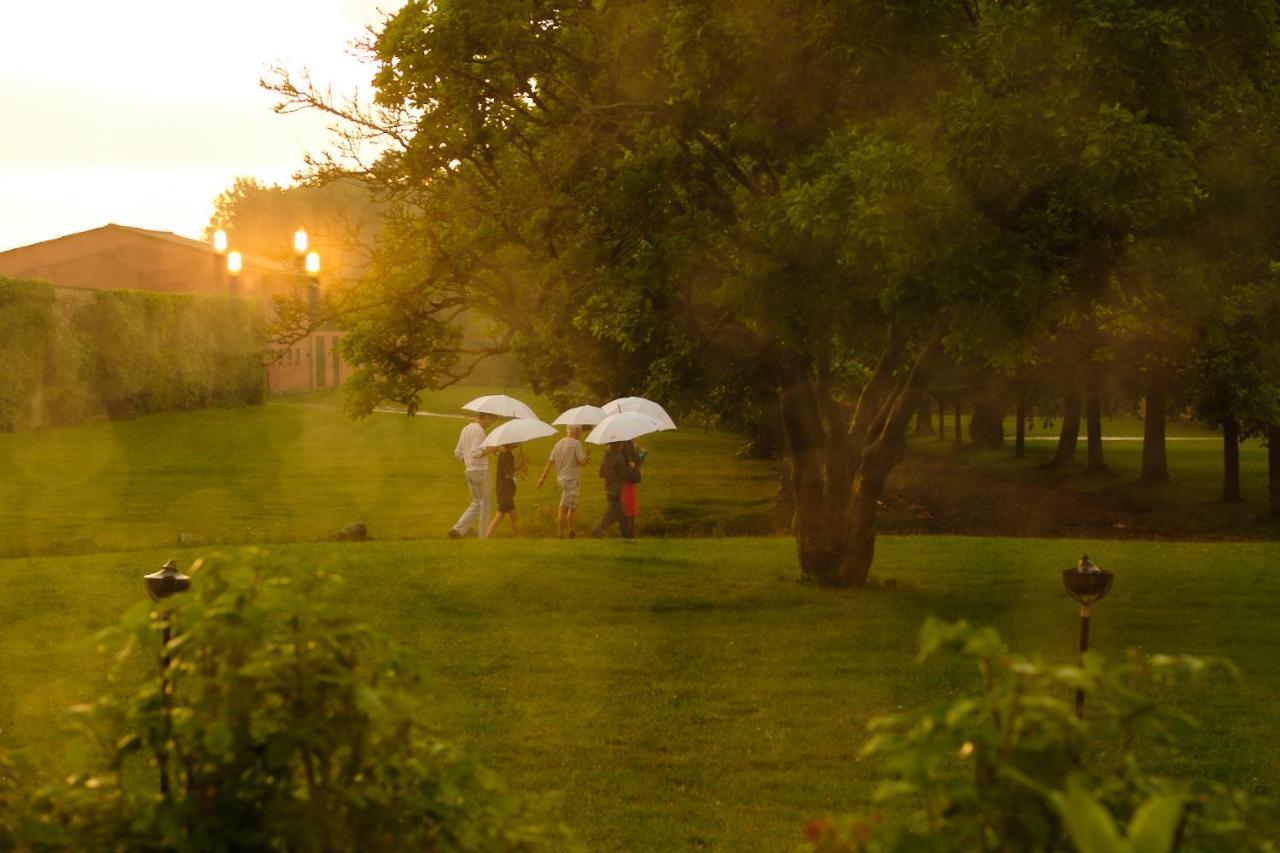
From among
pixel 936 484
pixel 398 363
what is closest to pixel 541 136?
pixel 398 363

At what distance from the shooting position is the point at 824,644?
1248 cm

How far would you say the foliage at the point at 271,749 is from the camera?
319 centimetres

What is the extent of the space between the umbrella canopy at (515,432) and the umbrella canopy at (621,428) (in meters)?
0.66

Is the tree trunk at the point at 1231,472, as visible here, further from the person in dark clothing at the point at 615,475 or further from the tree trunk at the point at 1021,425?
the person in dark clothing at the point at 615,475

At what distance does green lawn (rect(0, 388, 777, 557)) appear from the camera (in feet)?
75.0

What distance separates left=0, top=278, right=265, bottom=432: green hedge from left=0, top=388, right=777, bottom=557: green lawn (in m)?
0.84

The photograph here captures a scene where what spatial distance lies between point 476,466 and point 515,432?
2.41ft

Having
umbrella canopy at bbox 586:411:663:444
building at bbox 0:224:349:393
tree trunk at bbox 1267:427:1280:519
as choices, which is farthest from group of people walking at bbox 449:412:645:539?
building at bbox 0:224:349:393

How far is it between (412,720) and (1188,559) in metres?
16.5

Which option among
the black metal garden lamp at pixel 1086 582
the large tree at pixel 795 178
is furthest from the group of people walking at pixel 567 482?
the black metal garden lamp at pixel 1086 582

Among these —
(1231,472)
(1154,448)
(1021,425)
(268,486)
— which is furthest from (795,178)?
(1021,425)

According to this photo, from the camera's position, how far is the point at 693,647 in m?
12.4

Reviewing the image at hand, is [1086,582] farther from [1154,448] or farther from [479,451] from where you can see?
[1154,448]

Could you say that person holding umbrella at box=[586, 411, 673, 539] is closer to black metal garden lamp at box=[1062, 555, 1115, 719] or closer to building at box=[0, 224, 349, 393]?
black metal garden lamp at box=[1062, 555, 1115, 719]
